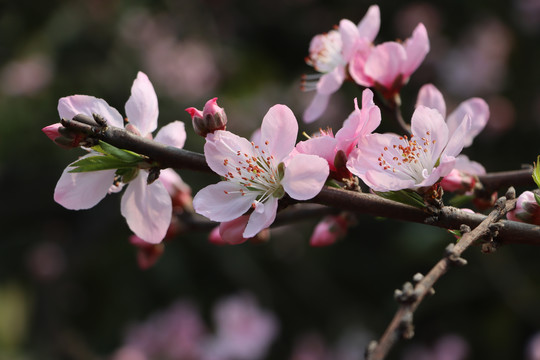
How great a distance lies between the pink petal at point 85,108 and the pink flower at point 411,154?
306mm

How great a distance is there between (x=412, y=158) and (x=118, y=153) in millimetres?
342

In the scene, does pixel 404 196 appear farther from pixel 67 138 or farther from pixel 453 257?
pixel 67 138

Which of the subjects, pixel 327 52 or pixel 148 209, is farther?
pixel 327 52

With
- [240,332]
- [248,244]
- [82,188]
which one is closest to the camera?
[82,188]

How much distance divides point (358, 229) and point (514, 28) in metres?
1.35

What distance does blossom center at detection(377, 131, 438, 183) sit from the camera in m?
0.68

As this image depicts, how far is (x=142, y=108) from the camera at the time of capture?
0.76 metres

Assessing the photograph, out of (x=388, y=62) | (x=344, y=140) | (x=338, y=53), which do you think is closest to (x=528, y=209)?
(x=344, y=140)

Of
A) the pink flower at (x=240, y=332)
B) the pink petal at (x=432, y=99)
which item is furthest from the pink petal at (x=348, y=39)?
the pink flower at (x=240, y=332)

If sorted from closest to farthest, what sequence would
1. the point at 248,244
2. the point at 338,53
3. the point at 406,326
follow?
1. the point at 406,326
2. the point at 338,53
3. the point at 248,244

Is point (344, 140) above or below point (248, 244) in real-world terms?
above

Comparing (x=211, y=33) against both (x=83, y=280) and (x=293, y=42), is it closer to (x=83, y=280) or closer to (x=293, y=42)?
(x=293, y=42)

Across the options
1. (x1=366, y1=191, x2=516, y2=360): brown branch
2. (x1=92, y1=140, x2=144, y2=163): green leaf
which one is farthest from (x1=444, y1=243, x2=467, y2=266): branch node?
(x1=92, y1=140, x2=144, y2=163): green leaf

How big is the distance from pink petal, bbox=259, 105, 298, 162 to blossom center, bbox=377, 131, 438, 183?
0.36 ft
